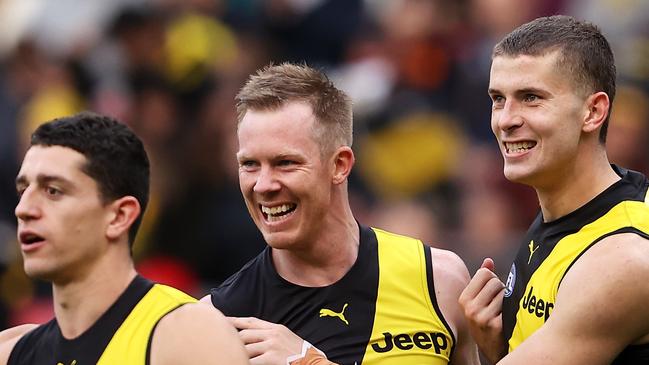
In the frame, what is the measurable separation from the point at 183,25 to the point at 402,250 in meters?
7.00

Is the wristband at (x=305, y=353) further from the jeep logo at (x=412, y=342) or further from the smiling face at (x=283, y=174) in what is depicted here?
the smiling face at (x=283, y=174)

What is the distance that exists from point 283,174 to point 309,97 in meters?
0.44

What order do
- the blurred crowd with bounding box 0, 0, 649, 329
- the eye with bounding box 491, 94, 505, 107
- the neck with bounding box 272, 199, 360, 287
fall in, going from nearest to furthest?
1. the eye with bounding box 491, 94, 505, 107
2. the neck with bounding box 272, 199, 360, 287
3. the blurred crowd with bounding box 0, 0, 649, 329

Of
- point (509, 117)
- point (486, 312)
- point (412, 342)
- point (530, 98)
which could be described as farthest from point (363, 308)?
point (530, 98)

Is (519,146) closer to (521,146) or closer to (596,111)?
(521,146)

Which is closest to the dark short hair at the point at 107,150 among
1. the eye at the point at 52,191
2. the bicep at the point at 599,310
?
the eye at the point at 52,191

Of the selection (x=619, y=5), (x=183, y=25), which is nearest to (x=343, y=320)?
(x=619, y=5)

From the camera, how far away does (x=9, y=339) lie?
6086 mm

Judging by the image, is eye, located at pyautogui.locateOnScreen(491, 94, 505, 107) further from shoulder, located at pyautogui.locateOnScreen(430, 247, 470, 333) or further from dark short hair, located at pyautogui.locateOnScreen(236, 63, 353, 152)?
shoulder, located at pyautogui.locateOnScreen(430, 247, 470, 333)

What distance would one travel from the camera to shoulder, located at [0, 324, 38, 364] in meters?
5.97

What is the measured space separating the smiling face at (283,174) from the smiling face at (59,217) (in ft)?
2.26

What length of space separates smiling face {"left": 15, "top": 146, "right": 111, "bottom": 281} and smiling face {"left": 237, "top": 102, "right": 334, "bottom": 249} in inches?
27.1

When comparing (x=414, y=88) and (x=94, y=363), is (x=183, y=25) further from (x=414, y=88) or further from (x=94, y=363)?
(x=94, y=363)

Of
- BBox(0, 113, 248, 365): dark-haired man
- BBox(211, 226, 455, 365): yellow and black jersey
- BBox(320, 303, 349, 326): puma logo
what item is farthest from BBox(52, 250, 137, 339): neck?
BBox(320, 303, 349, 326): puma logo
